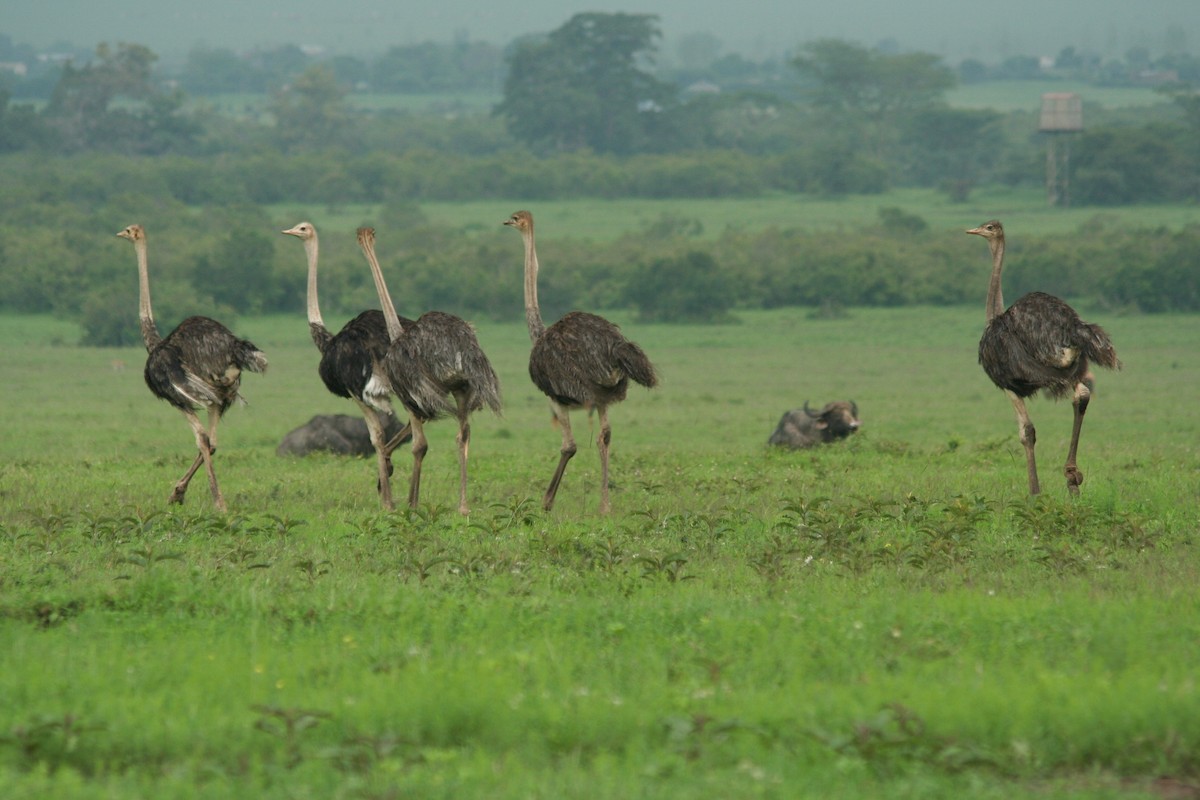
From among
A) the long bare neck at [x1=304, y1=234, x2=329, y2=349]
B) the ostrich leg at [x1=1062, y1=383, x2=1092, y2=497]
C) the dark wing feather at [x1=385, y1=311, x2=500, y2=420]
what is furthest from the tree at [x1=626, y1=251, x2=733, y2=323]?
the dark wing feather at [x1=385, y1=311, x2=500, y2=420]

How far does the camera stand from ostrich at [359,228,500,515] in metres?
11.5

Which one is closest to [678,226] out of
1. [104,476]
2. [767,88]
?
[104,476]

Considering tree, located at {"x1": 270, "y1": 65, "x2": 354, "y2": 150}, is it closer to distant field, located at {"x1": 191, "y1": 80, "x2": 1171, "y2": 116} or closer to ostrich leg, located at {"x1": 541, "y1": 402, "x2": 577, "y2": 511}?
distant field, located at {"x1": 191, "y1": 80, "x2": 1171, "y2": 116}

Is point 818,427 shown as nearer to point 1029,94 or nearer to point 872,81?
point 872,81

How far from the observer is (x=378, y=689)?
21.2ft

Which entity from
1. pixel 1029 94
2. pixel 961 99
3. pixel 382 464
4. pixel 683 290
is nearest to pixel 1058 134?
pixel 683 290

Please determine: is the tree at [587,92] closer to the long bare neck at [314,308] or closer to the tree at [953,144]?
the tree at [953,144]

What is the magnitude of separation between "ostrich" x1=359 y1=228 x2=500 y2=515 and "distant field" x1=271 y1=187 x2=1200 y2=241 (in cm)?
4010

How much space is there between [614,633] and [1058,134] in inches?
2339

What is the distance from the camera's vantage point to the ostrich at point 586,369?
11.6 metres

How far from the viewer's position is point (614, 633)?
24.7 feet

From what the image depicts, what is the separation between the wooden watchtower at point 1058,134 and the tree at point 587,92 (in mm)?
23622

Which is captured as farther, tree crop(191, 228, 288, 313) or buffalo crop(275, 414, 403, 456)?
tree crop(191, 228, 288, 313)

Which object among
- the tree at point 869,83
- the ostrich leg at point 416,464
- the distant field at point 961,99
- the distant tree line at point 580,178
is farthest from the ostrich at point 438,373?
the distant field at point 961,99
